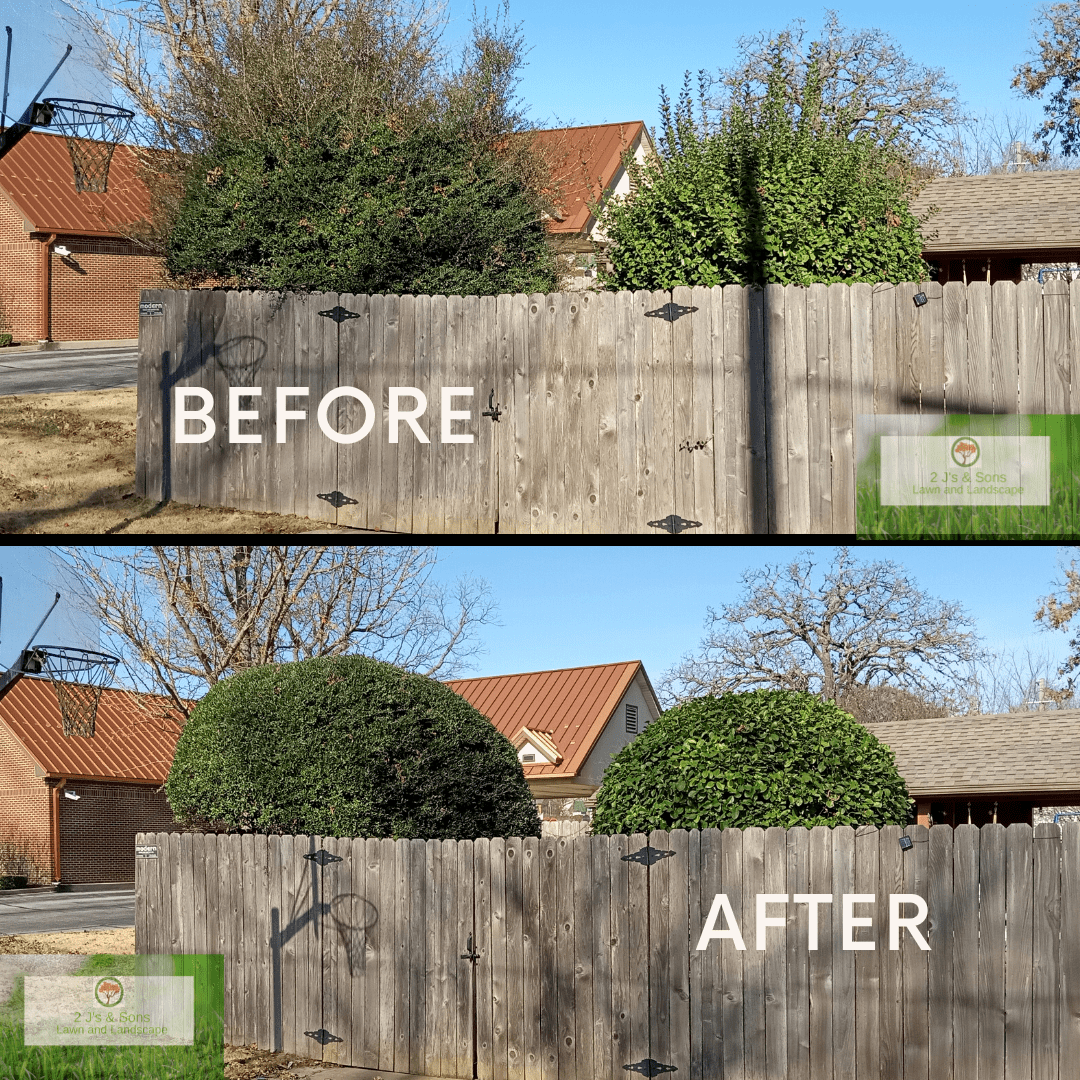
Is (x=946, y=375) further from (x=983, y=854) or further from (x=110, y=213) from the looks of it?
(x=110, y=213)

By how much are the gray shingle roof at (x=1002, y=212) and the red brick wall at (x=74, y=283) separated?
17.2m

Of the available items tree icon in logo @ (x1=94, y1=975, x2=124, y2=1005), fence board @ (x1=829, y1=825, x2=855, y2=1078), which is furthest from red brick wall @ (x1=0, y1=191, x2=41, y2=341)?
fence board @ (x1=829, y1=825, x2=855, y2=1078)

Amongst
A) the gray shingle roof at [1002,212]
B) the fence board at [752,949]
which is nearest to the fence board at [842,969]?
the fence board at [752,949]

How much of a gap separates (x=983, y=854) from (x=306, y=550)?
10495mm

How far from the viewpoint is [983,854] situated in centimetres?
830

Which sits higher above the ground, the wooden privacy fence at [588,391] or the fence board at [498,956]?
the wooden privacy fence at [588,391]

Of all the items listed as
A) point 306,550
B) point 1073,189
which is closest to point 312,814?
point 306,550

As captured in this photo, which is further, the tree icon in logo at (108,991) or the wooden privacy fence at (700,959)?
the tree icon in logo at (108,991)

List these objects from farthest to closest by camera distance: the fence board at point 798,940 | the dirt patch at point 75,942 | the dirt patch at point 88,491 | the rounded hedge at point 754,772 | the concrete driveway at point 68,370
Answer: the concrete driveway at point 68,370 → the dirt patch at point 75,942 → the dirt patch at point 88,491 → the rounded hedge at point 754,772 → the fence board at point 798,940

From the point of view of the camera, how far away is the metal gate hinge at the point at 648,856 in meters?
8.61

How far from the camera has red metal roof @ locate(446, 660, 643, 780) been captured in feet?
108

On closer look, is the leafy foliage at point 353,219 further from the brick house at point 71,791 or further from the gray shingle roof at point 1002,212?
the brick house at point 71,791

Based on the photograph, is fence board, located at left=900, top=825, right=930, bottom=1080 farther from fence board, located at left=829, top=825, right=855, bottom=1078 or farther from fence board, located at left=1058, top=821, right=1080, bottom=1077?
fence board, located at left=1058, top=821, right=1080, bottom=1077

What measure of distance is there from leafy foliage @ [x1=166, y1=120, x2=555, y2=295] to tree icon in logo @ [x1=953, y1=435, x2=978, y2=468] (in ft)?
19.9
